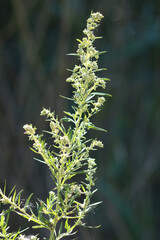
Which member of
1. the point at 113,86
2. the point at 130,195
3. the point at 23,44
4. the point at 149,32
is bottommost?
the point at 130,195

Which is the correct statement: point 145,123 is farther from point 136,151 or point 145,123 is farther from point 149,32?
point 149,32

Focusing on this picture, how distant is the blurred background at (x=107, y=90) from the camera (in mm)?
2635

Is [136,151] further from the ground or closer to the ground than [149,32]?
closer to the ground

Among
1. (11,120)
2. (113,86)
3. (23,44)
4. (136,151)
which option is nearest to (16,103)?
(11,120)

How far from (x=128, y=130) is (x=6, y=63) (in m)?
0.97

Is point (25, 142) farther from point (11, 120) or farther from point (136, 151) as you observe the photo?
point (136, 151)

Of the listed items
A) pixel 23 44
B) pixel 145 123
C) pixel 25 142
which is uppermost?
pixel 23 44

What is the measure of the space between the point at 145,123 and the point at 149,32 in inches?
24.7

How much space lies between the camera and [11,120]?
273 cm

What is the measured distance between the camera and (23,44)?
271cm

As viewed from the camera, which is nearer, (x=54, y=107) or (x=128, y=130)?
(x=54, y=107)

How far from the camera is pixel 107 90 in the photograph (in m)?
2.70

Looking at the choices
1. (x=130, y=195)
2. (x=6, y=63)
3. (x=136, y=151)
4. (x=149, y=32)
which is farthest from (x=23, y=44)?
(x=130, y=195)

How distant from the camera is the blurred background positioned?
263 cm
